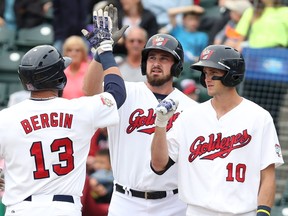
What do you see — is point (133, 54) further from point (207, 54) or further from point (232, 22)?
point (207, 54)

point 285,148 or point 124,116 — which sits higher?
point 124,116

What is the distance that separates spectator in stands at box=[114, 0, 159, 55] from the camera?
11.2 metres

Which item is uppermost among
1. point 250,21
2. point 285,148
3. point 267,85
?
point 250,21

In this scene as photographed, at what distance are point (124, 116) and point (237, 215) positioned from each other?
1121 mm

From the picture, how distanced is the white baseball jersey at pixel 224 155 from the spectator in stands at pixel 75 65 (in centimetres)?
409

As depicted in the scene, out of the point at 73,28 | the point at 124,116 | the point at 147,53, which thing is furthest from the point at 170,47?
the point at 73,28

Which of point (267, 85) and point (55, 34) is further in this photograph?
point (55, 34)

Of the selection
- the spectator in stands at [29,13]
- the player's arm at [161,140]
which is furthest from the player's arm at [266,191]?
the spectator in stands at [29,13]

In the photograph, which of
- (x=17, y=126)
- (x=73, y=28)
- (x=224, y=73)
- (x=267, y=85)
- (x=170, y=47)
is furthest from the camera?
(x=73, y=28)

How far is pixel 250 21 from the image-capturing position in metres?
10.1

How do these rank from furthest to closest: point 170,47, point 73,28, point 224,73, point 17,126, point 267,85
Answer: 1. point 73,28
2. point 267,85
3. point 170,47
4. point 224,73
5. point 17,126

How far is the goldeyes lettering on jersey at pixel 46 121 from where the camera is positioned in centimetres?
579

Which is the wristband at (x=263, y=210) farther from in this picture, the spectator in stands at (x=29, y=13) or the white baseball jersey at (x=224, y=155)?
the spectator in stands at (x=29, y=13)

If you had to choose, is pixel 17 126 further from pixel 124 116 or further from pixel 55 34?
pixel 55 34
